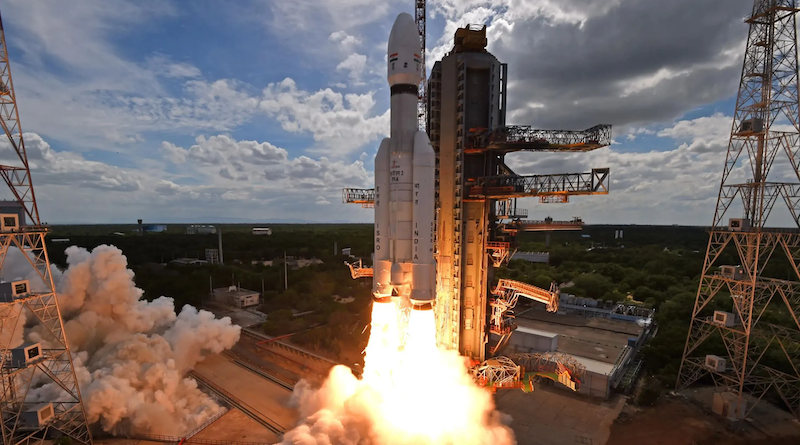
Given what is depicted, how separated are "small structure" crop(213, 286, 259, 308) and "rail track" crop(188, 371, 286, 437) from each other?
20.6 metres

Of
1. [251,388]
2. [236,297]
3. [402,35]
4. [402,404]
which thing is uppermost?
[402,35]

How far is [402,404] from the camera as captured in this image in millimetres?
18094

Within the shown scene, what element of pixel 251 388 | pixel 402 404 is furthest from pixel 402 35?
pixel 251 388

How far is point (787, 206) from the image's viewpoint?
2238 centimetres

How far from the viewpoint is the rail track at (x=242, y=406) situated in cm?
2164

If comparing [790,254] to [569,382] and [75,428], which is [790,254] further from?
[75,428]

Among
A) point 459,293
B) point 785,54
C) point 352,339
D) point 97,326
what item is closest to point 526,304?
point 352,339

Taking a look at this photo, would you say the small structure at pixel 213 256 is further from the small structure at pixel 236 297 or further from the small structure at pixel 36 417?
the small structure at pixel 36 417

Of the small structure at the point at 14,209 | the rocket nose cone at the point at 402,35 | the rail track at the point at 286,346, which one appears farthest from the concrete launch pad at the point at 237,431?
the rocket nose cone at the point at 402,35

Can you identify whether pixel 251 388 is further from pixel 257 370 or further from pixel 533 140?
pixel 533 140

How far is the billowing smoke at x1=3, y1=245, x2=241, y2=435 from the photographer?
21172 millimetres

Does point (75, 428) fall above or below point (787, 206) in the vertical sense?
below

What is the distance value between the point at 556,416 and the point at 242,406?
763 inches

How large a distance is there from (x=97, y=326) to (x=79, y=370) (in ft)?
14.9
